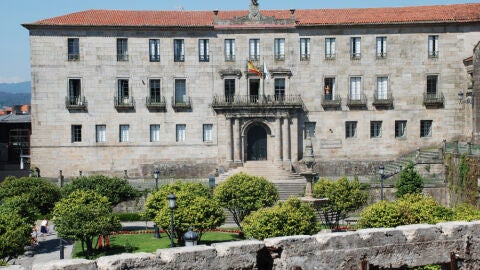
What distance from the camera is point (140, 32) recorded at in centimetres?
4303

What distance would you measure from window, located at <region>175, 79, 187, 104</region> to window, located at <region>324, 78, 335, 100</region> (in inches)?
394

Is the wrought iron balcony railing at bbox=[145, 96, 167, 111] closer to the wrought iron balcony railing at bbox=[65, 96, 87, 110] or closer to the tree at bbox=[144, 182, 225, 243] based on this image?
the wrought iron balcony railing at bbox=[65, 96, 87, 110]

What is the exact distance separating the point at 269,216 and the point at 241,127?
21.4 meters

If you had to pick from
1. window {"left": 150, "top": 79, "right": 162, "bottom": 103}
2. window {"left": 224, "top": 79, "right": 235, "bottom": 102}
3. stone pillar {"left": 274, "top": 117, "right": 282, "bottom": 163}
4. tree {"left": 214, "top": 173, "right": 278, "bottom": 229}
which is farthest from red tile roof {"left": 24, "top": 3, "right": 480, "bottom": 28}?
tree {"left": 214, "top": 173, "right": 278, "bottom": 229}

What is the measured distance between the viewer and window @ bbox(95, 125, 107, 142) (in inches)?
1714

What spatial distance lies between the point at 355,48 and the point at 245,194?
18235mm

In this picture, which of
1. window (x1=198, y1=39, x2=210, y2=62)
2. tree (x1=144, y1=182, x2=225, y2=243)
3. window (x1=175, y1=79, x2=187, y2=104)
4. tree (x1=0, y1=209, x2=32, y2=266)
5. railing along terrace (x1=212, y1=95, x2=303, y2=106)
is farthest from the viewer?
window (x1=175, y1=79, x2=187, y2=104)

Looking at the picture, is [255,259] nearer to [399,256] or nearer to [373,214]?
[399,256]

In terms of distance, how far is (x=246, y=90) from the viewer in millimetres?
43938

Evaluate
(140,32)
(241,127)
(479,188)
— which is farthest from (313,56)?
(479,188)

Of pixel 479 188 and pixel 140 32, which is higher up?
pixel 140 32

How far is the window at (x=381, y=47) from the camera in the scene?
43594 millimetres

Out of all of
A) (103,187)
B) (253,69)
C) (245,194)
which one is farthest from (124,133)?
(245,194)

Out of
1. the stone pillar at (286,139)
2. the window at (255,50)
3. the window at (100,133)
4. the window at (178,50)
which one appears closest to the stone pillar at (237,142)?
the stone pillar at (286,139)
